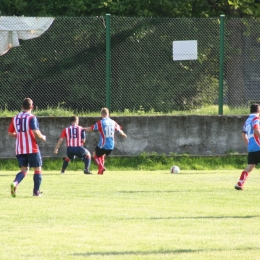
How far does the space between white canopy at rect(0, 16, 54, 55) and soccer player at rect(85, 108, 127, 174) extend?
2.63m

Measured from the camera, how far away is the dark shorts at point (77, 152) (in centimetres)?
1891

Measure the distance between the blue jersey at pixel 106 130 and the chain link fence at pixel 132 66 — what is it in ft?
3.24

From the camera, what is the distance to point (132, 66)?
20.0 meters

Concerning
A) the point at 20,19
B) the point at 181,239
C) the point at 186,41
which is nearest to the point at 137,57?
the point at 186,41

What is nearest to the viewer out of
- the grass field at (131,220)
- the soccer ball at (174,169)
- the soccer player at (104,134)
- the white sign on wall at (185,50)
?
the grass field at (131,220)

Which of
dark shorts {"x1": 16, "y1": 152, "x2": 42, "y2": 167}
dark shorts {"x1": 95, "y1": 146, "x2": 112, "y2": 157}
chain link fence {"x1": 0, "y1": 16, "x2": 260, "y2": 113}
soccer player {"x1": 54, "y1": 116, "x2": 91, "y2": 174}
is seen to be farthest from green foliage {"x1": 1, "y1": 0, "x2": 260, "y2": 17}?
dark shorts {"x1": 16, "y1": 152, "x2": 42, "y2": 167}

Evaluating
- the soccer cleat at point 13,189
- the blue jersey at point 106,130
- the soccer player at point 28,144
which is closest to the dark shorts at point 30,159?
the soccer player at point 28,144

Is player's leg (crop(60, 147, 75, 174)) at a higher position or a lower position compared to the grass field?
lower

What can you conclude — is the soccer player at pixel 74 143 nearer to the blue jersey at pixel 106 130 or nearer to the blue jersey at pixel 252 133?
the blue jersey at pixel 106 130

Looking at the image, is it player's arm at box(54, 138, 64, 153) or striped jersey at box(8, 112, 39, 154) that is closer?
striped jersey at box(8, 112, 39, 154)

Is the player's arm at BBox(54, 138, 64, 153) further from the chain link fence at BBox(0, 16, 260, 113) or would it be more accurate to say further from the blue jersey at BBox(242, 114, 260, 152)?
the blue jersey at BBox(242, 114, 260, 152)

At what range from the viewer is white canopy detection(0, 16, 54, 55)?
64.2 feet

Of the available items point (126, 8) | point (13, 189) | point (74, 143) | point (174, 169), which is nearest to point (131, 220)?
point (13, 189)

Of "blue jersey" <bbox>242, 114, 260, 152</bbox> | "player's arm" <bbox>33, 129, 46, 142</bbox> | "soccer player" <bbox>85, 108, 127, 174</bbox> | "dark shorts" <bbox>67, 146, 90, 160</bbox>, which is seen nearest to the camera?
"player's arm" <bbox>33, 129, 46, 142</bbox>
